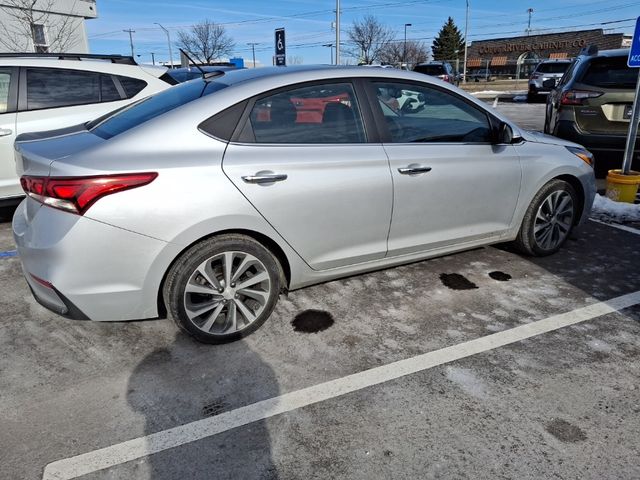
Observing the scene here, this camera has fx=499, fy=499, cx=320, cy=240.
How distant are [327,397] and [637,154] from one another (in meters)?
5.87

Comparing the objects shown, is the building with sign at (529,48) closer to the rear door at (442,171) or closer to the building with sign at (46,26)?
the building with sign at (46,26)

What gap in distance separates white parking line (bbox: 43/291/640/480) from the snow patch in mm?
Result: 2611

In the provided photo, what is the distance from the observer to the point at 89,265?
2.58m

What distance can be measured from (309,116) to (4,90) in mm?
3668

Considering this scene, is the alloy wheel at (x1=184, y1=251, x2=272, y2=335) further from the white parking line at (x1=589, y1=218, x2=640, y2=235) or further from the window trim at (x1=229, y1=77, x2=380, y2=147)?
the white parking line at (x1=589, y1=218, x2=640, y2=235)

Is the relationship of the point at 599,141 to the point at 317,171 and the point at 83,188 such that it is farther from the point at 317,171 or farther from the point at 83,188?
the point at 83,188

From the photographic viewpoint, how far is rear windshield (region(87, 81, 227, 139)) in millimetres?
2967

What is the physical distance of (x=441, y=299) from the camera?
3678 mm

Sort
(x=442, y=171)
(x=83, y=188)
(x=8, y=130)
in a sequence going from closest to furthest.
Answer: (x=83, y=188) → (x=442, y=171) → (x=8, y=130)

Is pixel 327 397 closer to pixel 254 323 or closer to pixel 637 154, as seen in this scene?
pixel 254 323

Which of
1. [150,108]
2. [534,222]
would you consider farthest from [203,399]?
Result: [534,222]

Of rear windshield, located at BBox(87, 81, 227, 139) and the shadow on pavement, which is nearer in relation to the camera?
the shadow on pavement

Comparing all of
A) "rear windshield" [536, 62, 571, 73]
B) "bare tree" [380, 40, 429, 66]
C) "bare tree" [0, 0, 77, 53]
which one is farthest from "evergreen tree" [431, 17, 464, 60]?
"bare tree" [0, 0, 77, 53]

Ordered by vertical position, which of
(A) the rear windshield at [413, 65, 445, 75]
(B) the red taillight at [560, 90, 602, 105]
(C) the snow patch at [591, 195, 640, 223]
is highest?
(A) the rear windshield at [413, 65, 445, 75]
